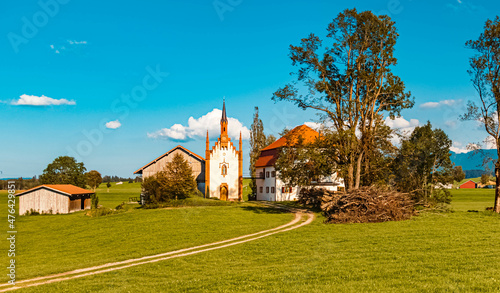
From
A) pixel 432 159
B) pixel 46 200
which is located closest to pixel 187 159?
pixel 46 200

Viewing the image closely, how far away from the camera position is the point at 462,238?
1819 cm

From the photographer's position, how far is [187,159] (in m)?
63.2

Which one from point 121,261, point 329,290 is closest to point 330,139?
point 121,261

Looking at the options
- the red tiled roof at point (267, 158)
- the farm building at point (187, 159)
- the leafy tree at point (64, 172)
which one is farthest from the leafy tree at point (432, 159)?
the leafy tree at point (64, 172)

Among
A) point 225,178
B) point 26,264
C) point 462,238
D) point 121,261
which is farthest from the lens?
point 225,178

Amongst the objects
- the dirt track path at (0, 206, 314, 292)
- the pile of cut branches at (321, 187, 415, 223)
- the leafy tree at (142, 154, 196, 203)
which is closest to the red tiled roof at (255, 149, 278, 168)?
the leafy tree at (142, 154, 196, 203)

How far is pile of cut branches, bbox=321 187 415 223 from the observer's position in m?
27.7

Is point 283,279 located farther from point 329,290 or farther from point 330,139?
point 330,139

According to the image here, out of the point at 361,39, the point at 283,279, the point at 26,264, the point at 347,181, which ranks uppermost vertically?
the point at 361,39

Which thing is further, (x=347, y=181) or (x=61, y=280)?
(x=347, y=181)

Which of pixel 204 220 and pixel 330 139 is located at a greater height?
pixel 330 139

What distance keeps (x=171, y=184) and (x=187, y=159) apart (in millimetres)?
13576

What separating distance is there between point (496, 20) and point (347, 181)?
17.9 meters

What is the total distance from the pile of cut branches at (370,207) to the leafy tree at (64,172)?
7136 centimetres
